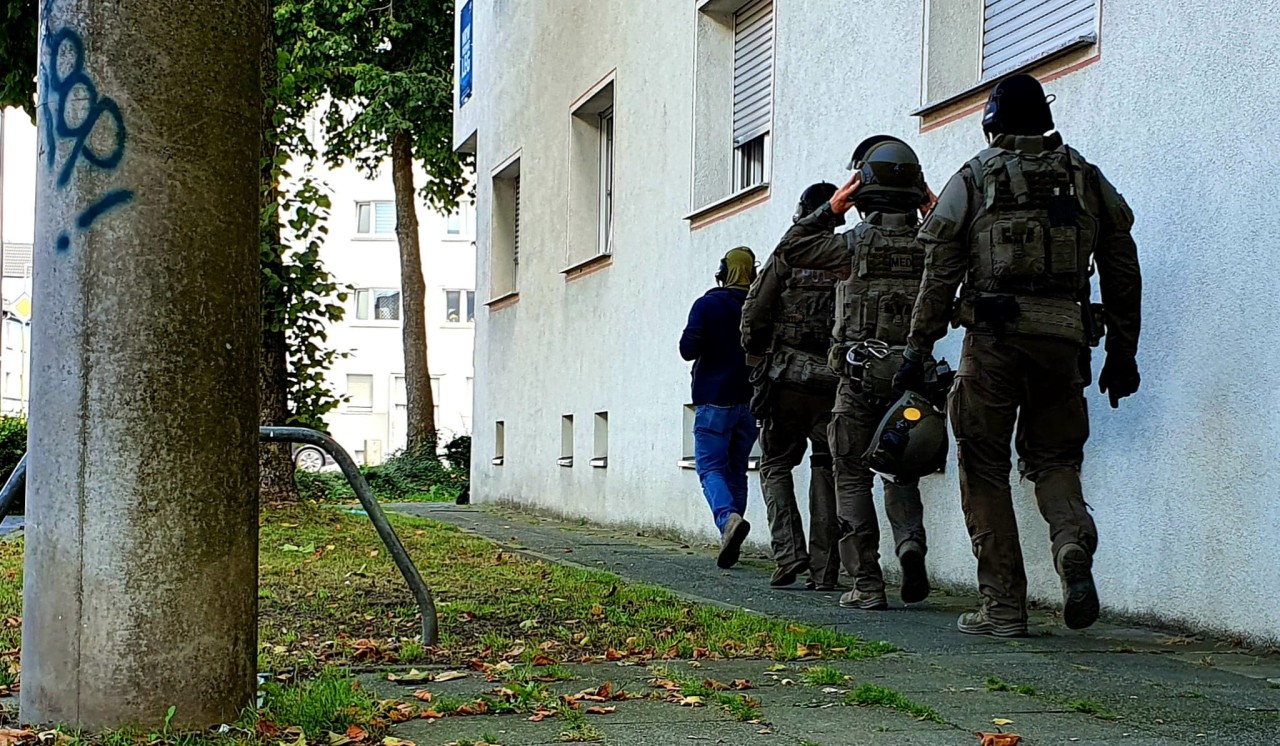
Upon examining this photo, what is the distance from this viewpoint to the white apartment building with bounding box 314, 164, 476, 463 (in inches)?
1993

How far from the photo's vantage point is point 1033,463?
6.73 m

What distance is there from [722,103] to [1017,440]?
6.95 metres

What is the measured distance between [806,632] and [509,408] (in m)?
14.1

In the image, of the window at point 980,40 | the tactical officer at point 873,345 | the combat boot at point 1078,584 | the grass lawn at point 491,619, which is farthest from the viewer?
the window at point 980,40

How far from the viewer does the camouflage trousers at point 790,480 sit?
880cm

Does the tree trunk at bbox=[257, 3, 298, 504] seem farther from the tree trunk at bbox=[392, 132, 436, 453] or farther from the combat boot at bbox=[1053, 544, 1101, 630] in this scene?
the tree trunk at bbox=[392, 132, 436, 453]

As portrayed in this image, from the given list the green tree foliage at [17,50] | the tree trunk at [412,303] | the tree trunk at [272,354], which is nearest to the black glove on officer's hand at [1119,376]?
the tree trunk at [272,354]

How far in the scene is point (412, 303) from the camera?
3067 cm

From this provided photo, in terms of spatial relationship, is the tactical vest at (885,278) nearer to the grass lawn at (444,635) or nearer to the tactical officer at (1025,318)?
the tactical officer at (1025,318)

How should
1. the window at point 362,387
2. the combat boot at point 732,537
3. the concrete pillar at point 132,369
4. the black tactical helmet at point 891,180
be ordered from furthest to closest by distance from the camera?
the window at point 362,387 → the combat boot at point 732,537 → the black tactical helmet at point 891,180 → the concrete pillar at point 132,369

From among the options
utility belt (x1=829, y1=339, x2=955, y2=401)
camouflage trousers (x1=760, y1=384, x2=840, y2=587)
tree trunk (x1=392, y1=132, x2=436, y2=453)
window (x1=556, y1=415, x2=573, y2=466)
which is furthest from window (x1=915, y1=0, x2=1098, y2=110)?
tree trunk (x1=392, y1=132, x2=436, y2=453)

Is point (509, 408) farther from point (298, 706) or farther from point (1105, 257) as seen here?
point (298, 706)

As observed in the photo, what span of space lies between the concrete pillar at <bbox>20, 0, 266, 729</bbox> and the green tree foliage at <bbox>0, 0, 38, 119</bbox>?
52.0ft

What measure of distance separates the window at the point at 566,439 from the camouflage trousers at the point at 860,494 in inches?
378
